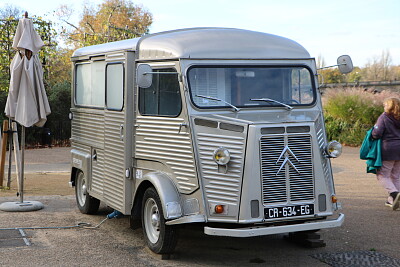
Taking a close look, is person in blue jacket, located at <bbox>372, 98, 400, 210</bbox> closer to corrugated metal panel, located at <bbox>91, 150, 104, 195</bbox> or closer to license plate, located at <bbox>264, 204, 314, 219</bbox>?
license plate, located at <bbox>264, 204, 314, 219</bbox>

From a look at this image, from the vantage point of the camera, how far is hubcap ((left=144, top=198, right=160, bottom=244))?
6801mm

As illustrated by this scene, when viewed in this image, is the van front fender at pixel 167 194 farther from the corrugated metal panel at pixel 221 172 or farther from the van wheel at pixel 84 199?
the van wheel at pixel 84 199

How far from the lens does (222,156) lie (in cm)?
609

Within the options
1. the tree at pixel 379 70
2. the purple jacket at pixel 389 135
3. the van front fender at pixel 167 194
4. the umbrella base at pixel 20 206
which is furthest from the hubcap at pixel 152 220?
the tree at pixel 379 70

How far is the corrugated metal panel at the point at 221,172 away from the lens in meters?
6.05

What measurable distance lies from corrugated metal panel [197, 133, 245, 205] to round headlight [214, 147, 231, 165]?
6cm

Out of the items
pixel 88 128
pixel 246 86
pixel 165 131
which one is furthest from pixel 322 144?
pixel 88 128

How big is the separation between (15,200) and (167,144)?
4.64 m

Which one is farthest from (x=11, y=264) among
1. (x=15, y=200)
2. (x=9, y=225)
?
(x=15, y=200)

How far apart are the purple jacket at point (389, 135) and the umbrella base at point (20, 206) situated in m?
5.52

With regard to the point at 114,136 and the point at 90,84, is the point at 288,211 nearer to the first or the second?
the point at 114,136

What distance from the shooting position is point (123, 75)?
291 inches

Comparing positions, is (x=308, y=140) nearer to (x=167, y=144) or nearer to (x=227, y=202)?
(x=227, y=202)

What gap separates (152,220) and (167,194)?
2.09 feet
